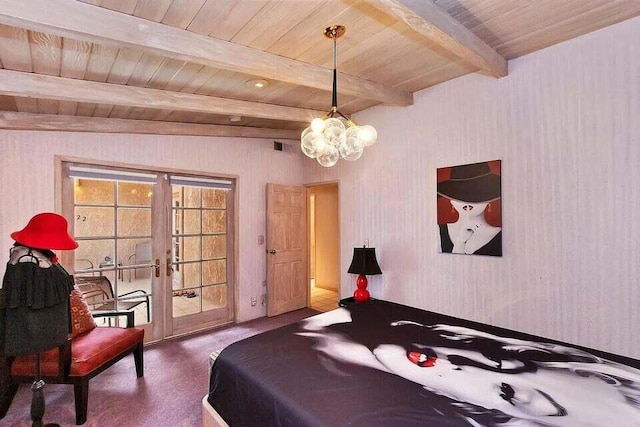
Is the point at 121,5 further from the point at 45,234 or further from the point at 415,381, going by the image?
the point at 415,381

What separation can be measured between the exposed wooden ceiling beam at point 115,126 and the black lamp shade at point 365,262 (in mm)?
2017

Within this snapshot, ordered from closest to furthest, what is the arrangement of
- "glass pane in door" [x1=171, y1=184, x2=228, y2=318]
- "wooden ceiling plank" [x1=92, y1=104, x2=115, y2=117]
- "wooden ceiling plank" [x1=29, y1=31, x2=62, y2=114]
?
"wooden ceiling plank" [x1=29, y1=31, x2=62, y2=114] < "wooden ceiling plank" [x1=92, y1=104, x2=115, y2=117] < "glass pane in door" [x1=171, y1=184, x2=228, y2=318]

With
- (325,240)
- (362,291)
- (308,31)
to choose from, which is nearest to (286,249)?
(362,291)

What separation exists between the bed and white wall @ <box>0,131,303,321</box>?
2436 millimetres

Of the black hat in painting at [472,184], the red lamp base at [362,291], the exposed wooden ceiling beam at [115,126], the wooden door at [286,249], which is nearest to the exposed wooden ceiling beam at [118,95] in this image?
the exposed wooden ceiling beam at [115,126]

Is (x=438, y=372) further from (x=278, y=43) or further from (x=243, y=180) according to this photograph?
(x=243, y=180)

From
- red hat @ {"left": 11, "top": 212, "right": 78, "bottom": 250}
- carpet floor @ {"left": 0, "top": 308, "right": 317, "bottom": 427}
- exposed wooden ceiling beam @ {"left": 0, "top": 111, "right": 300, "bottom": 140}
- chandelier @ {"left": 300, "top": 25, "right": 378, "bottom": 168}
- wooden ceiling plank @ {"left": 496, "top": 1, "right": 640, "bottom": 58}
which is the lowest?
carpet floor @ {"left": 0, "top": 308, "right": 317, "bottom": 427}

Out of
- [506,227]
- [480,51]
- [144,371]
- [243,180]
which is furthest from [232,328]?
[480,51]

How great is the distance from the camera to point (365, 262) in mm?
3539

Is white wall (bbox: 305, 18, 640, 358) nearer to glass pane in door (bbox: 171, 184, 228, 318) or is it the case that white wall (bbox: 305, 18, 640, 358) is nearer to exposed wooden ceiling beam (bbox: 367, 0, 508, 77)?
exposed wooden ceiling beam (bbox: 367, 0, 508, 77)

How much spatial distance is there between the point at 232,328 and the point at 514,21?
4.19m

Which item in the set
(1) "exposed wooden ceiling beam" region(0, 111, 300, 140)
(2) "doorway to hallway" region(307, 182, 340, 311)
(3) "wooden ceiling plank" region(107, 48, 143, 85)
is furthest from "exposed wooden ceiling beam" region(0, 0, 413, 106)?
(2) "doorway to hallway" region(307, 182, 340, 311)

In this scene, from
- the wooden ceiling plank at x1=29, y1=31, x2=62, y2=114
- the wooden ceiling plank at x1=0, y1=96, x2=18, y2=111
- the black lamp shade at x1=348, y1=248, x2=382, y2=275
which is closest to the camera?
the wooden ceiling plank at x1=29, y1=31, x2=62, y2=114

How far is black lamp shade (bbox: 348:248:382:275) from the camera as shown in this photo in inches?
138
